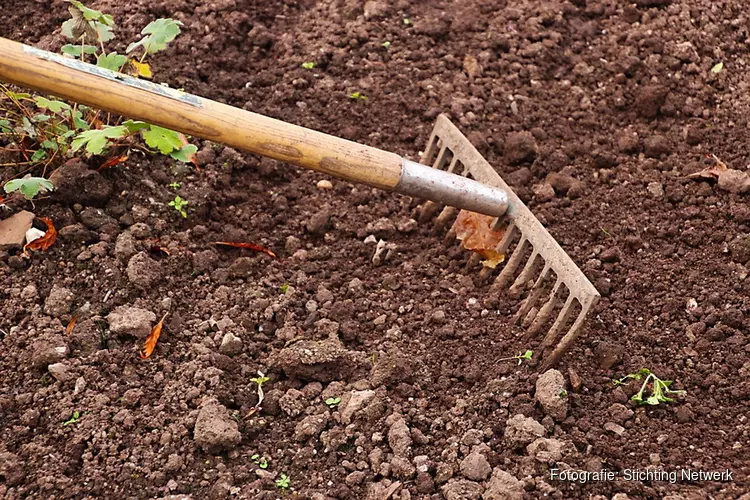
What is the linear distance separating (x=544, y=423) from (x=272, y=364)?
3.23 feet

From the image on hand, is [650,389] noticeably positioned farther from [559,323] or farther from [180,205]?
[180,205]

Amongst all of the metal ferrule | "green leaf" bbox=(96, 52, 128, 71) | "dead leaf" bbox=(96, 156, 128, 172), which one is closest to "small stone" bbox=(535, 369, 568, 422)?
the metal ferrule

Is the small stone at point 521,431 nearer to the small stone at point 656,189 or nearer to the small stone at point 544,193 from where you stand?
the small stone at point 544,193

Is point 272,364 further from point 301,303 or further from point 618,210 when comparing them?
point 618,210

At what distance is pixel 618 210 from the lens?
3340 mm

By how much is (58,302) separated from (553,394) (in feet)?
5.89

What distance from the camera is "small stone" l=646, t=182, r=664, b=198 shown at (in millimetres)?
3338

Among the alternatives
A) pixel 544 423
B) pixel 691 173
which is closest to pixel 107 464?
pixel 544 423

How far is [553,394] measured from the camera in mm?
2658

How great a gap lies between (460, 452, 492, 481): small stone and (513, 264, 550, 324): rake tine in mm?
640

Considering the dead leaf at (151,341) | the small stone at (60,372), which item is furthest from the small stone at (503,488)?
the small stone at (60,372)

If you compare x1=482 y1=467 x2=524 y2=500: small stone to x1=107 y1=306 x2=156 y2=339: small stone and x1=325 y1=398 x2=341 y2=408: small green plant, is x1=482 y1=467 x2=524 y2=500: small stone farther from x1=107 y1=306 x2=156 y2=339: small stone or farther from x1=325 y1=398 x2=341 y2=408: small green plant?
x1=107 y1=306 x2=156 y2=339: small stone

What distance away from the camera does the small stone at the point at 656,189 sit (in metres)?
3.34

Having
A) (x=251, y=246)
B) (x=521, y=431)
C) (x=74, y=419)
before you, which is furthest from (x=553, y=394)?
(x=74, y=419)
